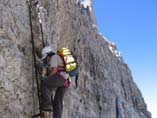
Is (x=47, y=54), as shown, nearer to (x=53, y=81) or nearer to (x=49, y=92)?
(x=53, y=81)

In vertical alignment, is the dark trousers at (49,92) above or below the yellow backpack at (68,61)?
below

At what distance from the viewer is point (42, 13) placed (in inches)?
567

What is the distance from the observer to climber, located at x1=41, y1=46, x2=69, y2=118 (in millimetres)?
11719

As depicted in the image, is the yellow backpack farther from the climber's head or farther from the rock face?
the rock face

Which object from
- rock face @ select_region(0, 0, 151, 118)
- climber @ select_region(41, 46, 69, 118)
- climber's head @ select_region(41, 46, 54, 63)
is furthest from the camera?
climber's head @ select_region(41, 46, 54, 63)

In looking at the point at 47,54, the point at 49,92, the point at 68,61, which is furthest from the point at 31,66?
the point at 68,61

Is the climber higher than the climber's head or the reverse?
the reverse

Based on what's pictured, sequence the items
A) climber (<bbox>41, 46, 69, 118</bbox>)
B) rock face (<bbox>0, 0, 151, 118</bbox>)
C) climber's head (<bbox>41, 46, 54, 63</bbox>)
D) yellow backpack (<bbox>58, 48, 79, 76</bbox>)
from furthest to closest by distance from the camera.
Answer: climber's head (<bbox>41, 46, 54, 63</bbox>) → yellow backpack (<bbox>58, 48, 79, 76</bbox>) → climber (<bbox>41, 46, 69, 118</bbox>) → rock face (<bbox>0, 0, 151, 118</bbox>)

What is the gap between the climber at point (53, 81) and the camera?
38.4 feet

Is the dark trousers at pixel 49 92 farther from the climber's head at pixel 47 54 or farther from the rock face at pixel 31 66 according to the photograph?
the climber's head at pixel 47 54

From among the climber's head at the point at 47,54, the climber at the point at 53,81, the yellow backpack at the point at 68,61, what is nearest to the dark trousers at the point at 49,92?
the climber at the point at 53,81

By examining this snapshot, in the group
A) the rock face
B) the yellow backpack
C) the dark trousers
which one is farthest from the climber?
the rock face

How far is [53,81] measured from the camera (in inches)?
464

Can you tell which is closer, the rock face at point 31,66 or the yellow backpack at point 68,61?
the rock face at point 31,66
